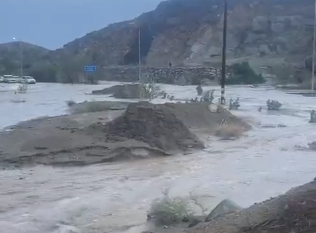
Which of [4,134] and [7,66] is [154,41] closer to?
[7,66]

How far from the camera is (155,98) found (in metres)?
46.2

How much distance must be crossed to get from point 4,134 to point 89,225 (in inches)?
475

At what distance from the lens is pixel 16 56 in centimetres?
14675

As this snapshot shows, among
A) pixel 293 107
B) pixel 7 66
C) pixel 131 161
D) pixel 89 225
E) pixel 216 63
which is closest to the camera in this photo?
pixel 89 225

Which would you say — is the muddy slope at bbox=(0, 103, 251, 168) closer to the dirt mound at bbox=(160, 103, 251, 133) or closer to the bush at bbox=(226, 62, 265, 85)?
the dirt mound at bbox=(160, 103, 251, 133)

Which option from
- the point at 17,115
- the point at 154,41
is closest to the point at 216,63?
the point at 154,41

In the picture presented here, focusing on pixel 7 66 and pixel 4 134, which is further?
pixel 7 66

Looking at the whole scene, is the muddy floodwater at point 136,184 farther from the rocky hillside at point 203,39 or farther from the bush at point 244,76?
the rocky hillside at point 203,39

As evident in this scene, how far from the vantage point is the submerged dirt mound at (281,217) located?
721cm

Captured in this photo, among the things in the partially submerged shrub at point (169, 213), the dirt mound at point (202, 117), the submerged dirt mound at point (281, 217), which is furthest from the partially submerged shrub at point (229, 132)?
the submerged dirt mound at point (281, 217)

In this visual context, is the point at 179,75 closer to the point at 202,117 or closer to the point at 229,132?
the point at 202,117

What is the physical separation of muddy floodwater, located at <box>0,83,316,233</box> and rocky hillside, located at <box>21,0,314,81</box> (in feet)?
202

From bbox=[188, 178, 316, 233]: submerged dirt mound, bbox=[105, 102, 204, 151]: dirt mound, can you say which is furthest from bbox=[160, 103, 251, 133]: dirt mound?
bbox=[188, 178, 316, 233]: submerged dirt mound

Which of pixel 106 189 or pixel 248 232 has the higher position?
pixel 248 232
